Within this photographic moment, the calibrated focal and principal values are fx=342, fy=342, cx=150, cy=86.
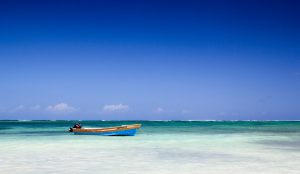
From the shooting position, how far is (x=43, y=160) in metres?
13.8

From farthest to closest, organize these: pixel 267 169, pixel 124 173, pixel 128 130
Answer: pixel 128 130
pixel 267 169
pixel 124 173

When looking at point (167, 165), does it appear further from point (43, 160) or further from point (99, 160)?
point (43, 160)

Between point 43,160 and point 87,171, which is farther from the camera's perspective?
point 43,160

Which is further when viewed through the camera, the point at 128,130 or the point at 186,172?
the point at 128,130

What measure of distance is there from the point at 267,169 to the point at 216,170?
180cm

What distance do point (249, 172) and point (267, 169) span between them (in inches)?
41.1

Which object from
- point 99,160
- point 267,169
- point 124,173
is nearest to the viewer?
point 124,173

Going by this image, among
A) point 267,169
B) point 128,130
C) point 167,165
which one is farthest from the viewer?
point 128,130

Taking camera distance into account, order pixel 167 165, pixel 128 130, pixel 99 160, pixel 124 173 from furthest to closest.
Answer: pixel 128 130, pixel 99 160, pixel 167 165, pixel 124 173

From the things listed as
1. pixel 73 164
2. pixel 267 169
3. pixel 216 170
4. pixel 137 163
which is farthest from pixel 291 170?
pixel 73 164

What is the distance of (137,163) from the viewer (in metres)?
13.1

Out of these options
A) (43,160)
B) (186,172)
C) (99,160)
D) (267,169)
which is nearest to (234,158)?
(267,169)

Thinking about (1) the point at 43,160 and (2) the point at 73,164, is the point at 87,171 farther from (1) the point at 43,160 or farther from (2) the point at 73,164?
(1) the point at 43,160

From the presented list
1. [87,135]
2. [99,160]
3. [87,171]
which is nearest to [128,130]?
[87,135]
